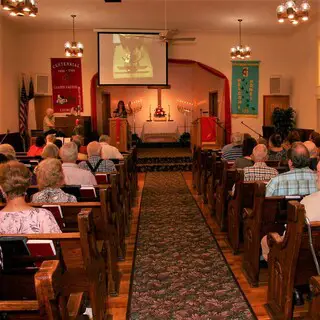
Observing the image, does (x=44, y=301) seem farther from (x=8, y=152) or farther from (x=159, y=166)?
(x=159, y=166)

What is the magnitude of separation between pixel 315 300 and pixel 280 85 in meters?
10.9

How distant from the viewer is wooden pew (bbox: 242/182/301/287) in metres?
3.04

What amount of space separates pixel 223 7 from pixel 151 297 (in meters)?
7.66

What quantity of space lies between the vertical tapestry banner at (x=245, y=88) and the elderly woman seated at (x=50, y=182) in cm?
953

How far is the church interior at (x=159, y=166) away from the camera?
2293mm

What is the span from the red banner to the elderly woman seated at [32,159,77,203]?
340 inches

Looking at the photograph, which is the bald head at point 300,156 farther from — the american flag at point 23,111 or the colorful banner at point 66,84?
the american flag at point 23,111

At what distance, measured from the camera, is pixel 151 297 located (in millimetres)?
3080

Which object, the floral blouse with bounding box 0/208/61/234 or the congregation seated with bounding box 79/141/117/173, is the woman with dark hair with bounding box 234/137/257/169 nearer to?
the congregation seated with bounding box 79/141/117/173

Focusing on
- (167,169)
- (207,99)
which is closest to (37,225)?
(167,169)

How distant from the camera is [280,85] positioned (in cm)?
1191

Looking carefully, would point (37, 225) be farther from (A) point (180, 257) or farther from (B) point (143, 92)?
(B) point (143, 92)

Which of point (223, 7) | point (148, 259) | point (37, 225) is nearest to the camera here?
point (37, 225)

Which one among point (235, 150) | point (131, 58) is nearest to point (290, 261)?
point (235, 150)
